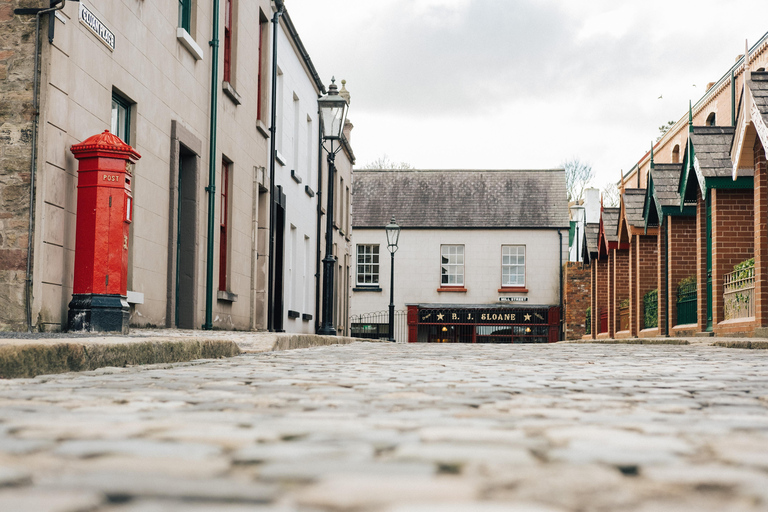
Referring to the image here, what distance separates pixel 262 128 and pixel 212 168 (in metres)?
3.36

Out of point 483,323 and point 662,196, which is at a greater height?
point 662,196

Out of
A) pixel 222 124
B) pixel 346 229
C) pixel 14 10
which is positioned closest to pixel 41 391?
pixel 14 10

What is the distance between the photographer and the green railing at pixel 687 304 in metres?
16.6

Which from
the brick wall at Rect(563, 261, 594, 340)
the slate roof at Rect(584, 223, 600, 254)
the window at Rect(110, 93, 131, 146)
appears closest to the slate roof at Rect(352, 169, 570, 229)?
the brick wall at Rect(563, 261, 594, 340)

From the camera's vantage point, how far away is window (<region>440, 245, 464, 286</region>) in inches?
1395

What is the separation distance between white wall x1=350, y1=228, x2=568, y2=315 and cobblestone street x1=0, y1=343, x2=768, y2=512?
31.3 m

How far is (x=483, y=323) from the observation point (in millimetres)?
34812

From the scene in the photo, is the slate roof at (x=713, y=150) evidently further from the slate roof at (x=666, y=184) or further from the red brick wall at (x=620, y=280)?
the red brick wall at (x=620, y=280)

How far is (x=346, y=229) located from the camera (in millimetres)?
28219

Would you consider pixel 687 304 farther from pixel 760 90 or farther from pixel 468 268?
pixel 468 268

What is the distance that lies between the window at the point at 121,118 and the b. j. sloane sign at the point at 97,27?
2.25ft

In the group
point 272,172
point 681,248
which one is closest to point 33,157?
point 272,172

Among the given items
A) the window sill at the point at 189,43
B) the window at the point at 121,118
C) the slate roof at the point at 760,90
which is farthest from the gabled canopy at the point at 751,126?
the window at the point at 121,118

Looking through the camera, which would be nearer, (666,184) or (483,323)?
(666,184)
